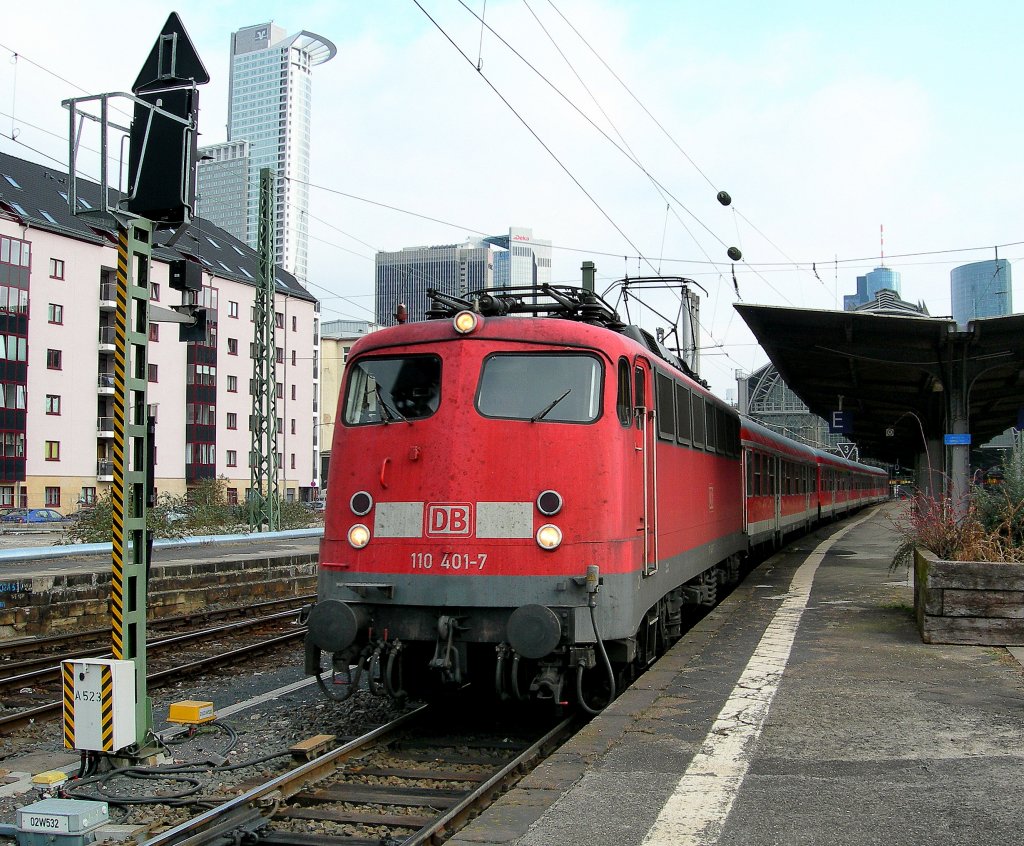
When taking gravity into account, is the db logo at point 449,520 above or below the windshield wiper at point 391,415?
below

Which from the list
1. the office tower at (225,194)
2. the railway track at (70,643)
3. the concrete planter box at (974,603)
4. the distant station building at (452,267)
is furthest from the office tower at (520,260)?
the office tower at (225,194)

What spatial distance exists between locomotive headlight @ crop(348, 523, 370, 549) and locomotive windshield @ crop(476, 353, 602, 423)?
1253 millimetres

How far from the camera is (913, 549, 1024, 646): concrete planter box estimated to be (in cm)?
909

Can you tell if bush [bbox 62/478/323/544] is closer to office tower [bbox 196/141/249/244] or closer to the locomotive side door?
the locomotive side door

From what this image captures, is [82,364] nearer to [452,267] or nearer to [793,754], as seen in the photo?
[452,267]

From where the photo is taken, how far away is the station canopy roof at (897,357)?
17172 millimetres

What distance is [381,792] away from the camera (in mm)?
6301

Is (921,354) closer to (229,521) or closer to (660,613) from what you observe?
(660,613)

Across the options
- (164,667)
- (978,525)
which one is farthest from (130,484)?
(978,525)

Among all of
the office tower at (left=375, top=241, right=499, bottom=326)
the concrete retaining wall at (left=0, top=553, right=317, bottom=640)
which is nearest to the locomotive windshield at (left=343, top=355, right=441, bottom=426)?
the concrete retaining wall at (left=0, top=553, right=317, bottom=640)

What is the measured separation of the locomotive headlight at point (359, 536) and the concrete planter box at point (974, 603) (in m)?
5.20

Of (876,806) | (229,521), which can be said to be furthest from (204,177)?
(876,806)

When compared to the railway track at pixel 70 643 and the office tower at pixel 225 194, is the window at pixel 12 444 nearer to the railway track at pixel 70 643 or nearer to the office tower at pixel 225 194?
the railway track at pixel 70 643

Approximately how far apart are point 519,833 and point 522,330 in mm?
3999
